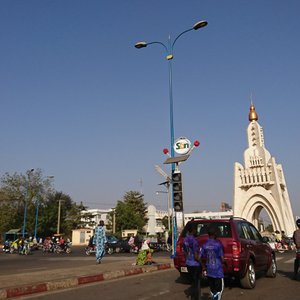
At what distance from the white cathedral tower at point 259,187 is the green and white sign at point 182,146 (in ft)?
161

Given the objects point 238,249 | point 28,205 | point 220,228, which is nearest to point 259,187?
point 28,205

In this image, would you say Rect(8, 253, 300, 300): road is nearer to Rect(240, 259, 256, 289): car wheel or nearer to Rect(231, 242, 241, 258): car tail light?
Rect(240, 259, 256, 289): car wheel

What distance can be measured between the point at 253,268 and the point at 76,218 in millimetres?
66395

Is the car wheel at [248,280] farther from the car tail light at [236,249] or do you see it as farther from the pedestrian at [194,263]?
the pedestrian at [194,263]

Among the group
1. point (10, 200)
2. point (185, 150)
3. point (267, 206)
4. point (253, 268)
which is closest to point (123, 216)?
point (10, 200)

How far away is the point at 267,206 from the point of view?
63344 mm

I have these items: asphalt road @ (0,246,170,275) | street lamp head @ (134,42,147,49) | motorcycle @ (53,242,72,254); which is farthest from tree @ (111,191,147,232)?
street lamp head @ (134,42,147,49)

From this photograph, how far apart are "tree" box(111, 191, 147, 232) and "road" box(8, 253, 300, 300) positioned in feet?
194

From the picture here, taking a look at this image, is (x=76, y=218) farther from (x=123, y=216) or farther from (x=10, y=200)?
(x=10, y=200)

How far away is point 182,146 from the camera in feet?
54.9

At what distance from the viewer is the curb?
329 inches

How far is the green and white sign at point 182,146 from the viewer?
16.6 metres

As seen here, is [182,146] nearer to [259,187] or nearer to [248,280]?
[248,280]

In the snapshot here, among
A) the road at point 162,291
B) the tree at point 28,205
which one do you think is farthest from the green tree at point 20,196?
the road at point 162,291
